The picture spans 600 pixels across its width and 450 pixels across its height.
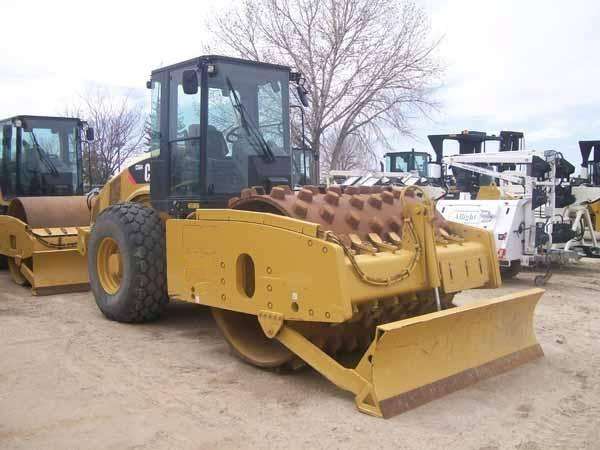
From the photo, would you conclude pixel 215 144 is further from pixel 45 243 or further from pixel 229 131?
pixel 45 243

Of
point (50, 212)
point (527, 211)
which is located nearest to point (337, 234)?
point (50, 212)

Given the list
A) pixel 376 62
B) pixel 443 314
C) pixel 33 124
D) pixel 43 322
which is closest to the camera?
pixel 443 314

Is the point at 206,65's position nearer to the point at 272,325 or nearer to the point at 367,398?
the point at 272,325

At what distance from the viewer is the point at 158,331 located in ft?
20.4

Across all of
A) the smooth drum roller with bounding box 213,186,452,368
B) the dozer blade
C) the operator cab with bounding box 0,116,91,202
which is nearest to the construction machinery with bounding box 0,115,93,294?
the operator cab with bounding box 0,116,91,202

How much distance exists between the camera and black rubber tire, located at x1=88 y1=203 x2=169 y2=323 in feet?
20.0

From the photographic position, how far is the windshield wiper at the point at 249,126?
19.4ft

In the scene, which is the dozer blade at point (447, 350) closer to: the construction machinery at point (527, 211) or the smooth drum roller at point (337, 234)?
the smooth drum roller at point (337, 234)

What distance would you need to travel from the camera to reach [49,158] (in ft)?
34.8

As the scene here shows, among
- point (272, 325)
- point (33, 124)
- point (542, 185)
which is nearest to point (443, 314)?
point (272, 325)

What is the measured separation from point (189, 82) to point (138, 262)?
5.65 feet

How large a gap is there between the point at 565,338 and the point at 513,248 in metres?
3.58

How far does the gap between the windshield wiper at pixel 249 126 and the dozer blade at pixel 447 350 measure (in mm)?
2447

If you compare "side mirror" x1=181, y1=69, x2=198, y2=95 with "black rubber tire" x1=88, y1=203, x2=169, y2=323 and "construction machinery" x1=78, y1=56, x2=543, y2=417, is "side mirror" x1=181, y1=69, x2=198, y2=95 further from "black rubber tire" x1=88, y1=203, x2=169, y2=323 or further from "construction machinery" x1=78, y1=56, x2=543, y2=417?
"black rubber tire" x1=88, y1=203, x2=169, y2=323
